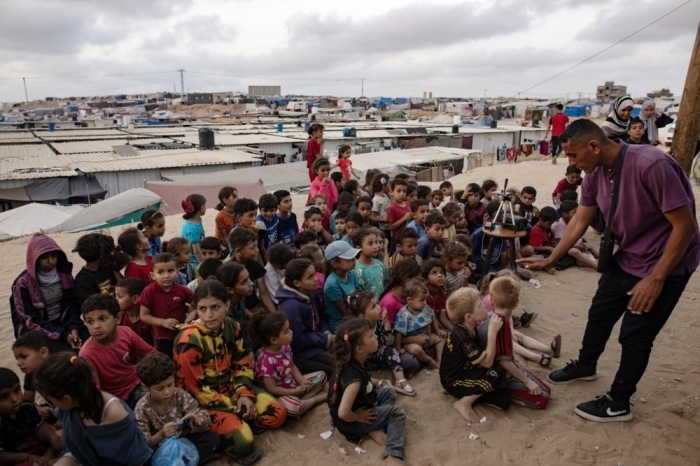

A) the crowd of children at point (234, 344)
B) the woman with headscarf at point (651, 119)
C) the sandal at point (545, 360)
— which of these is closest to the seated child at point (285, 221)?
the crowd of children at point (234, 344)

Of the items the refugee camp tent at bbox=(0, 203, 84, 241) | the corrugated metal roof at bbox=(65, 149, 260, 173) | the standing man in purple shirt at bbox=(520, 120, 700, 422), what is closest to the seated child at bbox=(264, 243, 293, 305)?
the standing man in purple shirt at bbox=(520, 120, 700, 422)

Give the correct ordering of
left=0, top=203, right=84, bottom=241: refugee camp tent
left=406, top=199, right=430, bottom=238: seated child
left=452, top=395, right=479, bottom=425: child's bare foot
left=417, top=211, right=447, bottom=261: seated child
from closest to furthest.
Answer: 1. left=452, top=395, right=479, bottom=425: child's bare foot
2. left=417, top=211, right=447, bottom=261: seated child
3. left=406, top=199, right=430, bottom=238: seated child
4. left=0, top=203, right=84, bottom=241: refugee camp tent

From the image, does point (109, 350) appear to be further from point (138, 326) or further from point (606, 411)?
point (606, 411)

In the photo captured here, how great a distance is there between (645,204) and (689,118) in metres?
4.61

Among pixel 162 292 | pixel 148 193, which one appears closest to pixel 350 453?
pixel 162 292

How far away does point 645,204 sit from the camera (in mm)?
2803

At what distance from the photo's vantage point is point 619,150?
287 cm

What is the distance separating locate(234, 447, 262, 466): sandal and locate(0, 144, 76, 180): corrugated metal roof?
664 inches

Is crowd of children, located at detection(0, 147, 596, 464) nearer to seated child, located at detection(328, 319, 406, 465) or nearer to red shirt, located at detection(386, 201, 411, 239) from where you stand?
seated child, located at detection(328, 319, 406, 465)

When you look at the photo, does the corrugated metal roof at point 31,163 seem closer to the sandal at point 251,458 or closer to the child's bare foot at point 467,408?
the sandal at point 251,458

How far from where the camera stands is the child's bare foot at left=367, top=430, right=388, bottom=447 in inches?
123

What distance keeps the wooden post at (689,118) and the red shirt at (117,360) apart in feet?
22.5

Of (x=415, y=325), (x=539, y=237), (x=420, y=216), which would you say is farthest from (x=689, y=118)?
(x=415, y=325)

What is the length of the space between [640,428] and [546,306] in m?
2.36
